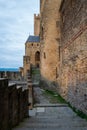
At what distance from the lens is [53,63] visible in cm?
2384

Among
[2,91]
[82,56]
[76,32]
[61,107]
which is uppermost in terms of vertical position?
[76,32]

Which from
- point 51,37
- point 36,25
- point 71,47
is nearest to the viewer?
point 71,47

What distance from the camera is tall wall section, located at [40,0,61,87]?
23406 millimetres

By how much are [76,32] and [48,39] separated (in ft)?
36.5

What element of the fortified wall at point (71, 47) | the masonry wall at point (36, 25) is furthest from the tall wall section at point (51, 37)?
the masonry wall at point (36, 25)

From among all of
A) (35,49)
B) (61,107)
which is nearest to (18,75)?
(35,49)

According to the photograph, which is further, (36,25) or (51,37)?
(36,25)

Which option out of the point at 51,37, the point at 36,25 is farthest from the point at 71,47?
the point at 36,25

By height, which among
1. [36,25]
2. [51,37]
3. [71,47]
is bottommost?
[71,47]

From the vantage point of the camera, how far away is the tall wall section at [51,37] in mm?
23406

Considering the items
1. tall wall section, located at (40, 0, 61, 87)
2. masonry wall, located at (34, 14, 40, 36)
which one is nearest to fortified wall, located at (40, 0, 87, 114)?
tall wall section, located at (40, 0, 61, 87)

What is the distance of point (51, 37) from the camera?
77.2 feet

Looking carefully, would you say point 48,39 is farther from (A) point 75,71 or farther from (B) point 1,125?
(B) point 1,125

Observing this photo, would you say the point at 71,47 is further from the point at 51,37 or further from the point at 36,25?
the point at 36,25
